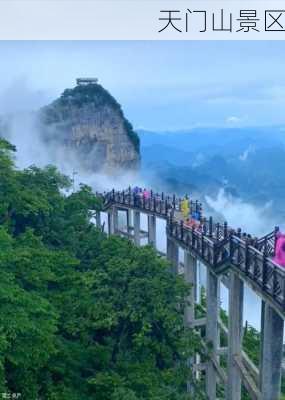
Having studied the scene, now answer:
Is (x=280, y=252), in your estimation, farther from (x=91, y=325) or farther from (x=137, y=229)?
(x=137, y=229)

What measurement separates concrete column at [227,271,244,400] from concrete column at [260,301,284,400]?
181cm

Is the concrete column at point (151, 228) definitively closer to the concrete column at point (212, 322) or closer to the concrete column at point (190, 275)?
the concrete column at point (190, 275)

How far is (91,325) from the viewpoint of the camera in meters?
13.1

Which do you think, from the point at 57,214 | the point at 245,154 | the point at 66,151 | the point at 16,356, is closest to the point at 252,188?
the point at 245,154

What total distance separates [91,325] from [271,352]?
14.9 feet

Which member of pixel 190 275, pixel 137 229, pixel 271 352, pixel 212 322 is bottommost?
pixel 212 322

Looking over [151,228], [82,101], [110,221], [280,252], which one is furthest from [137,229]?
[82,101]

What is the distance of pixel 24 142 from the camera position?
65062 millimetres

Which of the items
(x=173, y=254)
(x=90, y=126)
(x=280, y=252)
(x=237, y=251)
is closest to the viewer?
(x=280, y=252)

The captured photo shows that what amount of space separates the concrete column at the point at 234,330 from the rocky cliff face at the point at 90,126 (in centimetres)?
5285

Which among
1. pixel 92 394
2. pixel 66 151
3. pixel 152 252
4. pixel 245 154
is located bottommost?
pixel 92 394

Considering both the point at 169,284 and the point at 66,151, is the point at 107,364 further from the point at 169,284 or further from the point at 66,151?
the point at 66,151

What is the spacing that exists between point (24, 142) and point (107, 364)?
181 ft

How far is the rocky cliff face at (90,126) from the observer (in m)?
64.3
